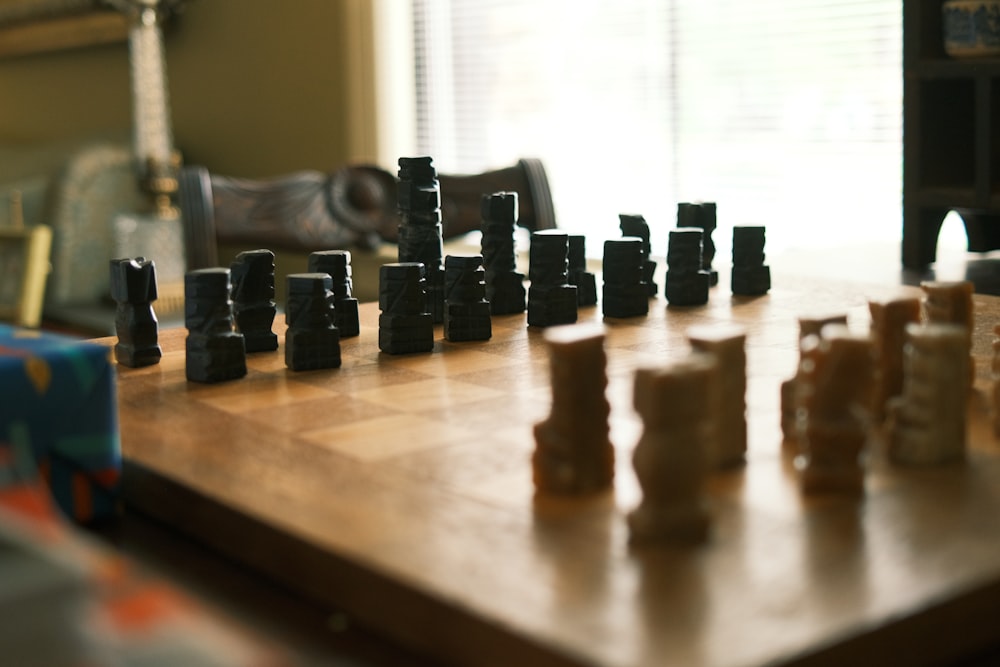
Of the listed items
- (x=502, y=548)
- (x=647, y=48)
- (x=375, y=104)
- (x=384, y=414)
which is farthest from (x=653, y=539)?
(x=375, y=104)

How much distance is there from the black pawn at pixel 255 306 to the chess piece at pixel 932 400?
673mm

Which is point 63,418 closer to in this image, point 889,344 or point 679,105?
point 889,344

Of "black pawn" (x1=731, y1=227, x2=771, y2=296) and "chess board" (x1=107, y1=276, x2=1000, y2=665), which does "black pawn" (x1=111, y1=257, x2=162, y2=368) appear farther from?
"black pawn" (x1=731, y1=227, x2=771, y2=296)

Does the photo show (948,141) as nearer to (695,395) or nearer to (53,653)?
(695,395)

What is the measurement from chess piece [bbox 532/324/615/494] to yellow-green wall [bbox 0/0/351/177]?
345 centimetres

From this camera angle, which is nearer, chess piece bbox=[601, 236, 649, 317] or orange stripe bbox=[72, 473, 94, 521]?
orange stripe bbox=[72, 473, 94, 521]

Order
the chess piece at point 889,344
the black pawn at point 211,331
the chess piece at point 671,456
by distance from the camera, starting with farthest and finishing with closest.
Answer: the black pawn at point 211,331, the chess piece at point 889,344, the chess piece at point 671,456

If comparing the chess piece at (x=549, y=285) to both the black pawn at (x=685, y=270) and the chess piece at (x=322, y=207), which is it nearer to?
the black pawn at (x=685, y=270)

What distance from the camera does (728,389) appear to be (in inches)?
33.7

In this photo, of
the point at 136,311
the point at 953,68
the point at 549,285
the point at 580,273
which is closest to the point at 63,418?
A: the point at 136,311

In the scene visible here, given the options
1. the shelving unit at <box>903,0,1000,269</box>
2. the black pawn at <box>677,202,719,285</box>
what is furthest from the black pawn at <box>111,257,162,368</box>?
the shelving unit at <box>903,0,1000,269</box>

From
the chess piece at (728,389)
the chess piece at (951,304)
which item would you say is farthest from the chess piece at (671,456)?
the chess piece at (951,304)

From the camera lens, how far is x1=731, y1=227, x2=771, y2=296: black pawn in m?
1.60

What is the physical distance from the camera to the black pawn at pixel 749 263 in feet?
5.24
